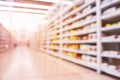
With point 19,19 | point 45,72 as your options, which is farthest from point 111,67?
point 19,19

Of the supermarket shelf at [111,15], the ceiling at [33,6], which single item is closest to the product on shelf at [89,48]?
the supermarket shelf at [111,15]

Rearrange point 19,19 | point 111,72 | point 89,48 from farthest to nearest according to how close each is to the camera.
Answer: point 19,19
point 89,48
point 111,72

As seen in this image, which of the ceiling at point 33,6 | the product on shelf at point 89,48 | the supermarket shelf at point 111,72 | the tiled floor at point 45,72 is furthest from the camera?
the ceiling at point 33,6

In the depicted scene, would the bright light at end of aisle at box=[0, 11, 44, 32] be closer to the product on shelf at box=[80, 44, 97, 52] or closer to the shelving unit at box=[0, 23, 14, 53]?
the shelving unit at box=[0, 23, 14, 53]

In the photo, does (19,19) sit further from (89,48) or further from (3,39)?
(89,48)

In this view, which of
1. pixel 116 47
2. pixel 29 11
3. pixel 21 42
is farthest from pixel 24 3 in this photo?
pixel 21 42

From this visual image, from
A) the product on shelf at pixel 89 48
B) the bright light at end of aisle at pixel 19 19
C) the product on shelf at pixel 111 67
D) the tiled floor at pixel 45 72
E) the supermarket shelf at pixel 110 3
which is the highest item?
the bright light at end of aisle at pixel 19 19

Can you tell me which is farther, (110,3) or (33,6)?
(33,6)

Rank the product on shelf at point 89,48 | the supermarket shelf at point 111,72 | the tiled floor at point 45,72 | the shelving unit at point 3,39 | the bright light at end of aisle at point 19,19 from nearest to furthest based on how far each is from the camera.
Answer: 1. the supermarket shelf at point 111,72
2. the tiled floor at point 45,72
3. the product on shelf at point 89,48
4. the bright light at end of aisle at point 19,19
5. the shelving unit at point 3,39

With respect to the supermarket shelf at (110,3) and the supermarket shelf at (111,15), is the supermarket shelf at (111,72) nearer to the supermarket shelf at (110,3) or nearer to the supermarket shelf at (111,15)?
the supermarket shelf at (111,15)

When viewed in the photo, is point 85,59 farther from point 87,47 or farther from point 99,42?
point 99,42

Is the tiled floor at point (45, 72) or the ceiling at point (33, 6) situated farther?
the ceiling at point (33, 6)

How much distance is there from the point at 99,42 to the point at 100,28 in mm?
236

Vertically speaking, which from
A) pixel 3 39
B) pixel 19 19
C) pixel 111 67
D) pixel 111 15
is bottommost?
pixel 111 67
